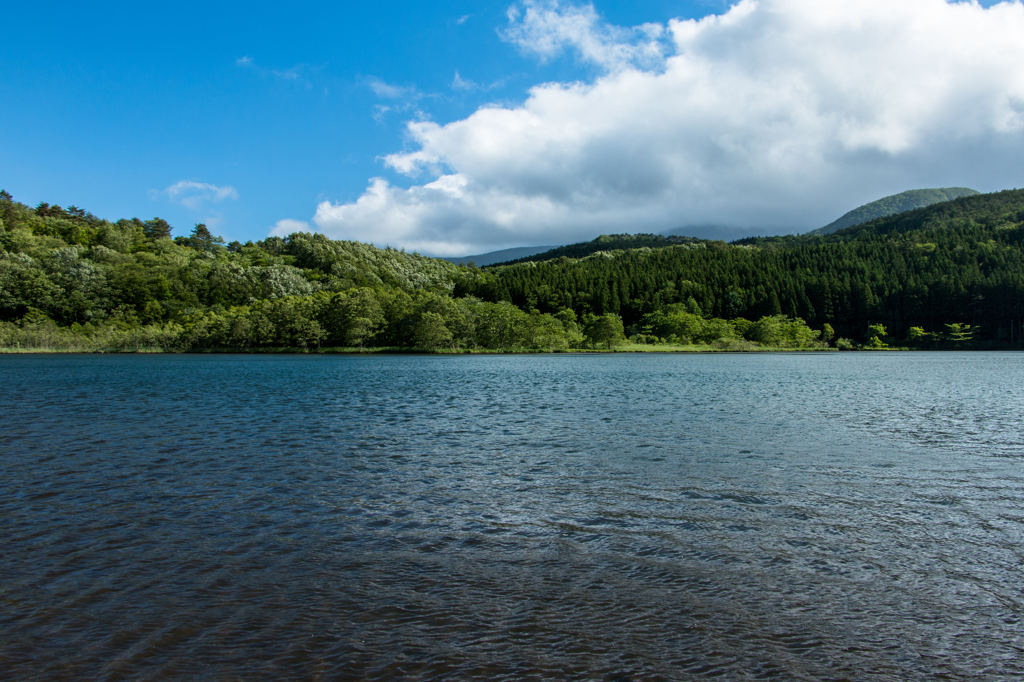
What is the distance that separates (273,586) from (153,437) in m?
15.3

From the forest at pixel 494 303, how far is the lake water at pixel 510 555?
111 meters

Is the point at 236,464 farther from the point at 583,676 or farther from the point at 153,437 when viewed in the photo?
the point at 583,676

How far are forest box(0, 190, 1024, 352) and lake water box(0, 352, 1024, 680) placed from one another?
111 metres

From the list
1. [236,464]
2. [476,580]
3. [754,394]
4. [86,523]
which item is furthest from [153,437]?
[754,394]

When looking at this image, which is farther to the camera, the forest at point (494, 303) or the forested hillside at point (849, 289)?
the forested hillside at point (849, 289)

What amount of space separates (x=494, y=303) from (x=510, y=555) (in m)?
161

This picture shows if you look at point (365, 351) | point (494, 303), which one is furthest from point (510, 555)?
point (494, 303)

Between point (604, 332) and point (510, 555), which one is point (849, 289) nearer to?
point (604, 332)

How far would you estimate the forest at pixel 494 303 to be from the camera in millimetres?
132625

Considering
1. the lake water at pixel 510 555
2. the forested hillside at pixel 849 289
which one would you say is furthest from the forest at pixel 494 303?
the lake water at pixel 510 555

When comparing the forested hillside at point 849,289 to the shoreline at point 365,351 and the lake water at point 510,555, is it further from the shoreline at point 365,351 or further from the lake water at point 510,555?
the lake water at point 510,555

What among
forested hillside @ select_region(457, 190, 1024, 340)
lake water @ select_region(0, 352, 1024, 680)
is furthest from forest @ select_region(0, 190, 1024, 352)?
lake water @ select_region(0, 352, 1024, 680)

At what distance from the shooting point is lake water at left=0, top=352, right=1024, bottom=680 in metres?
6.22

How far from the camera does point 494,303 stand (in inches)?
6683
